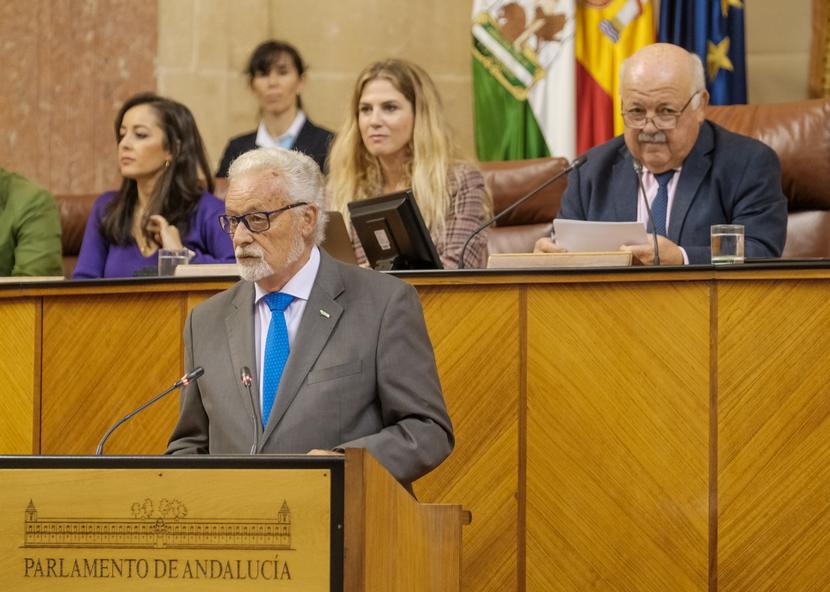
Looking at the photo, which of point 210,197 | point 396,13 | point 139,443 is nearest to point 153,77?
point 396,13

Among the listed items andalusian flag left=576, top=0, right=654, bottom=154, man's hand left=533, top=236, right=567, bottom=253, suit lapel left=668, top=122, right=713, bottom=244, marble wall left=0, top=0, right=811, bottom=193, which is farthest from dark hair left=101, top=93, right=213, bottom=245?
andalusian flag left=576, top=0, right=654, bottom=154

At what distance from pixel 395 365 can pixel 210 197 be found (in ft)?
6.80

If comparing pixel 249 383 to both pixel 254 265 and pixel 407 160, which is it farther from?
pixel 407 160

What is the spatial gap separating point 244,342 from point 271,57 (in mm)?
3476

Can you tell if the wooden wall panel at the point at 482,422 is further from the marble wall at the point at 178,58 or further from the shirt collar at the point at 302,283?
the marble wall at the point at 178,58

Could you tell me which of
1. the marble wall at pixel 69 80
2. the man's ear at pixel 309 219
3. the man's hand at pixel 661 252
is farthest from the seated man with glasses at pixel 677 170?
the marble wall at pixel 69 80

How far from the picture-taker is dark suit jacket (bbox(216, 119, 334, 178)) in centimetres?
615

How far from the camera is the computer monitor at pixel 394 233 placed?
3.98 m

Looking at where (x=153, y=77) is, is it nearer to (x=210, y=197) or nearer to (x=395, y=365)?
(x=210, y=197)

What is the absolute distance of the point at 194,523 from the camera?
2293 mm

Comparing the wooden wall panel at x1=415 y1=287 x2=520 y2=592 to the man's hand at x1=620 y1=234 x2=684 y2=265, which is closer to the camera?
the wooden wall panel at x1=415 y1=287 x2=520 y2=592

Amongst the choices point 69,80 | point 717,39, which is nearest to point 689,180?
point 717,39

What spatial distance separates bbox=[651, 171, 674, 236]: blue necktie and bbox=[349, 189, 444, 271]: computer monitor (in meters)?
0.77

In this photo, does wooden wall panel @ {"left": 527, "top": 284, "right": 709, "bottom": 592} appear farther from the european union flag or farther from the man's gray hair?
the european union flag
